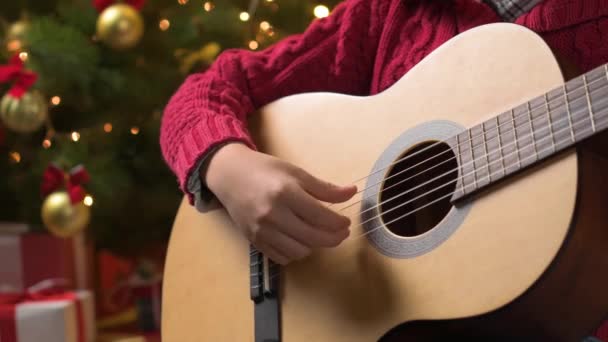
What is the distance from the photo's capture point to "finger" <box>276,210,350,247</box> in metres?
0.65

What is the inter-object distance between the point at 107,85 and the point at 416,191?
3.27 feet

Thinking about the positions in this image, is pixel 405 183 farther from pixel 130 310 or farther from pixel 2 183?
pixel 130 310

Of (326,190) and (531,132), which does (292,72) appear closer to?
(326,190)

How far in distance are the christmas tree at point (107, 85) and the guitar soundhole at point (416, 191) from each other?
2.61ft

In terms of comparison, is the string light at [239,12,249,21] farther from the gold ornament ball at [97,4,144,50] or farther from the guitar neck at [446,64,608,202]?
the guitar neck at [446,64,608,202]

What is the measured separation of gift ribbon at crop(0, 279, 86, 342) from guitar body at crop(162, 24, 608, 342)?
468 mm

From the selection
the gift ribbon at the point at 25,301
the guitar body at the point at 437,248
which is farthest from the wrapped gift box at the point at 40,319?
the guitar body at the point at 437,248

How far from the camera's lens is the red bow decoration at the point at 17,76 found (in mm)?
1279

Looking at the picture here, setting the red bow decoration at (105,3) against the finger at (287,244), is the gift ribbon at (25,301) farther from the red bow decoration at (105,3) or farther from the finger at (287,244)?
the finger at (287,244)

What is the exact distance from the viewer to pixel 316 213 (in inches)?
25.4

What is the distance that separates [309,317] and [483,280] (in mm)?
187

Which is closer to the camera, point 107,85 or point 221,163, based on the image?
point 221,163

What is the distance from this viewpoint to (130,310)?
1.86m

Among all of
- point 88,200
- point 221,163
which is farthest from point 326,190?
point 88,200
